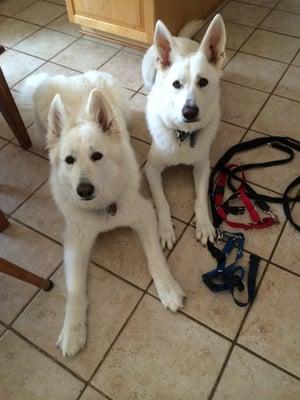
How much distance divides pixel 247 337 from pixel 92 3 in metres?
2.74

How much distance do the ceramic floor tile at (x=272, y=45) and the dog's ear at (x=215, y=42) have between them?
1452 millimetres

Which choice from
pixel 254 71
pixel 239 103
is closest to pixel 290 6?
pixel 254 71

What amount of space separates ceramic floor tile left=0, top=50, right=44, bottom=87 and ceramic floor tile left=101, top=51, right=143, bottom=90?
625mm

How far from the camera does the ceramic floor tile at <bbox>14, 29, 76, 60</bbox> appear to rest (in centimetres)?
306

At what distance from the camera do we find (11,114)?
213cm

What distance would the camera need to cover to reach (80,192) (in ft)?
4.49

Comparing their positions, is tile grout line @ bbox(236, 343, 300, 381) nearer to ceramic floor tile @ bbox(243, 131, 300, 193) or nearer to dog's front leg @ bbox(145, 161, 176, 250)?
dog's front leg @ bbox(145, 161, 176, 250)

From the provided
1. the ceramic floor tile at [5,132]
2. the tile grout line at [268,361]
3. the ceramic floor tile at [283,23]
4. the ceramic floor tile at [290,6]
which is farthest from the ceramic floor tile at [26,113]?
the ceramic floor tile at [290,6]

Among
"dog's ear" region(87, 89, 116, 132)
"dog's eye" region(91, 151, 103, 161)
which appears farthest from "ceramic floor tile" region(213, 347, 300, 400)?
"dog's ear" region(87, 89, 116, 132)

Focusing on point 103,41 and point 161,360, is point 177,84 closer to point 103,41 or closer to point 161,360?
point 161,360

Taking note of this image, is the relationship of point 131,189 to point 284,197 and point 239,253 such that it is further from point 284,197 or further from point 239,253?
point 284,197

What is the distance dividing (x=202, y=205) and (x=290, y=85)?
1.45 metres

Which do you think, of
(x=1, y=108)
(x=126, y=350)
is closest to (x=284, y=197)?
(x=126, y=350)

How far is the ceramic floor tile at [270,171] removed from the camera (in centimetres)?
205
